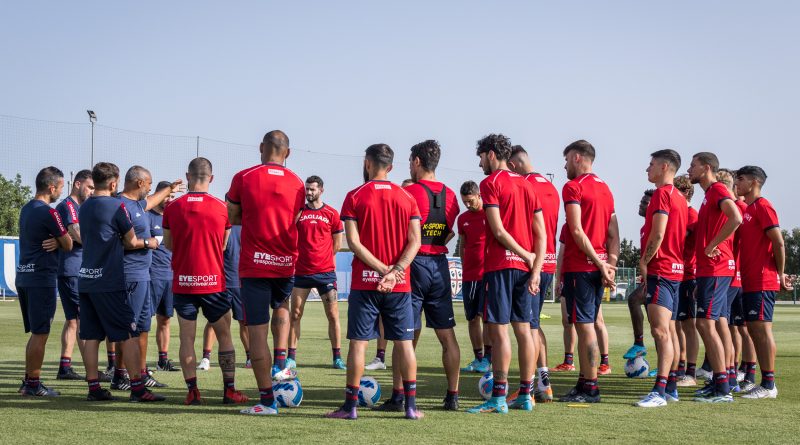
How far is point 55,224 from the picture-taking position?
9.09 m

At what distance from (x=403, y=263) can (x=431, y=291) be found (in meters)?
0.78

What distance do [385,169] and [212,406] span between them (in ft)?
9.18

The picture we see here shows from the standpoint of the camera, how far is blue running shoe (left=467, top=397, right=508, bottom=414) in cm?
753

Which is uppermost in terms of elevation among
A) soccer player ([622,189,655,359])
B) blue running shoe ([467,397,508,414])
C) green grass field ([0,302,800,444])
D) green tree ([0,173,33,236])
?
green tree ([0,173,33,236])

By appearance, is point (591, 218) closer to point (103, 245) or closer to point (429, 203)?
point (429, 203)

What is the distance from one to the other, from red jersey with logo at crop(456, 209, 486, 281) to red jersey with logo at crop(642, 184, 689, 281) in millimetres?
2610

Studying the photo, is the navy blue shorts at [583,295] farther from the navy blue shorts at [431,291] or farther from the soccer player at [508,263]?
the navy blue shorts at [431,291]

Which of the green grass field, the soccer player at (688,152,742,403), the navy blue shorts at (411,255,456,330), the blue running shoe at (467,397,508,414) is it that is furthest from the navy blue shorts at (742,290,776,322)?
the navy blue shorts at (411,255,456,330)

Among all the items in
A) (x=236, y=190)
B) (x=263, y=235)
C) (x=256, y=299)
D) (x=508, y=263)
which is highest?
(x=236, y=190)

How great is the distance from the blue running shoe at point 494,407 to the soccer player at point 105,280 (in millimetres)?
3167

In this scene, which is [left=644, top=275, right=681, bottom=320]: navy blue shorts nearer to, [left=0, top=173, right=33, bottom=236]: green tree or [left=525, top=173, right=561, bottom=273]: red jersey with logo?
[left=525, top=173, right=561, bottom=273]: red jersey with logo

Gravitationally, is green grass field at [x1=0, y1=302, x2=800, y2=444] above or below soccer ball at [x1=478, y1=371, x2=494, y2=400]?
below

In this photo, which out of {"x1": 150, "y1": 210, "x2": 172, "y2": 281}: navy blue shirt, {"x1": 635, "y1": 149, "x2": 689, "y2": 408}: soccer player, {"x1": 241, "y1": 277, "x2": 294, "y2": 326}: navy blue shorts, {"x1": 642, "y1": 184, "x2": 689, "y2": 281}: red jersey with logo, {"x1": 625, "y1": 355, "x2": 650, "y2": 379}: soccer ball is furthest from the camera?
{"x1": 150, "y1": 210, "x2": 172, "y2": 281}: navy blue shirt

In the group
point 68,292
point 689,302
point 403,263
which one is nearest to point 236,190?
point 403,263
